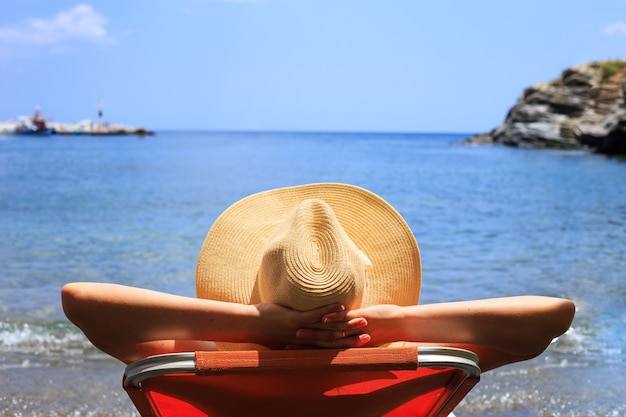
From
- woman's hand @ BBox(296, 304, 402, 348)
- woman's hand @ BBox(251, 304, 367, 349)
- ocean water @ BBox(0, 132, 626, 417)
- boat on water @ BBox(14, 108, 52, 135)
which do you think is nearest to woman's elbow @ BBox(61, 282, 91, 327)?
woman's hand @ BBox(251, 304, 367, 349)

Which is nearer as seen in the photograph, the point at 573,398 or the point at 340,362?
the point at 340,362

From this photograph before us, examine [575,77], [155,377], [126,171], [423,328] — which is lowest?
[126,171]

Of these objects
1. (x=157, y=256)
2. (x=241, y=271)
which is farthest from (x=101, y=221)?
(x=241, y=271)

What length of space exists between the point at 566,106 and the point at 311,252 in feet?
179

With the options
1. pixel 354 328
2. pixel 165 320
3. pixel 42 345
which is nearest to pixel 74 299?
pixel 165 320

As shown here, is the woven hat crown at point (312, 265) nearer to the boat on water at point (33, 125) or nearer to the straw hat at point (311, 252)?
the straw hat at point (311, 252)

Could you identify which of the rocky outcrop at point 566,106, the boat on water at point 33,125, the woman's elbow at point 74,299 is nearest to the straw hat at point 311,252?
the woman's elbow at point 74,299

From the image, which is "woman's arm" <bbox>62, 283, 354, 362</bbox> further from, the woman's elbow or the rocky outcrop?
the rocky outcrop

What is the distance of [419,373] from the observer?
2.23 metres

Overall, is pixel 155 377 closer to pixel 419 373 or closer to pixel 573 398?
pixel 419 373

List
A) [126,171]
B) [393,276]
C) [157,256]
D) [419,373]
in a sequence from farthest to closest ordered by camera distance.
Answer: [126,171]
[157,256]
[393,276]
[419,373]

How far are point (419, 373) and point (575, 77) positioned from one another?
5641cm

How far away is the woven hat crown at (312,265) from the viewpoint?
213 centimetres

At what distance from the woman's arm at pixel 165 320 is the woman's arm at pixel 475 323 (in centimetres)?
9
